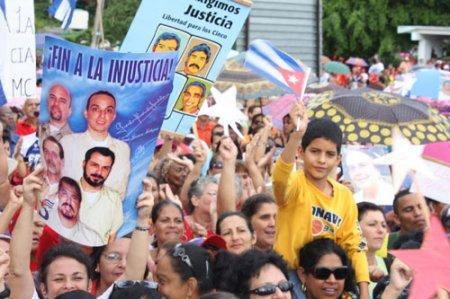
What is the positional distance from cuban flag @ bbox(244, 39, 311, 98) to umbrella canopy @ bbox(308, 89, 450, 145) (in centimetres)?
104

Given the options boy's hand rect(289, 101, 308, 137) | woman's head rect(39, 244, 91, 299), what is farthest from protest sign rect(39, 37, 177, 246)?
boy's hand rect(289, 101, 308, 137)

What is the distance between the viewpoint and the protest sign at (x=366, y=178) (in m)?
9.20

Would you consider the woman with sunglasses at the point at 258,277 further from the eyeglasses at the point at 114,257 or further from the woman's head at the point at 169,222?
the woman's head at the point at 169,222

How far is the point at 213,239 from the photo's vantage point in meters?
6.72

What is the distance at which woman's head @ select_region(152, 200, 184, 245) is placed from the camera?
7445 mm

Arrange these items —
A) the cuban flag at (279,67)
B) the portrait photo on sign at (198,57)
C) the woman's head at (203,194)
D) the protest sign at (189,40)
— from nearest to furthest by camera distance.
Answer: the protest sign at (189,40)
the portrait photo on sign at (198,57)
the cuban flag at (279,67)
the woman's head at (203,194)

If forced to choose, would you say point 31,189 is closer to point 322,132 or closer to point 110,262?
point 110,262

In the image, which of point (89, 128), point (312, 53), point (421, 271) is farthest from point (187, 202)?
point (312, 53)

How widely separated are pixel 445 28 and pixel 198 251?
28.9 m

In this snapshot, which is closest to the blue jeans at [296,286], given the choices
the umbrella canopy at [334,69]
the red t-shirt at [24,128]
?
the red t-shirt at [24,128]

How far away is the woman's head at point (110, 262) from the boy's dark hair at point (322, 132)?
1.07 meters

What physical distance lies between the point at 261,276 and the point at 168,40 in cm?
201

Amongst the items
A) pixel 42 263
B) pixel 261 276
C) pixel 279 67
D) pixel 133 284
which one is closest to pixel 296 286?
pixel 261 276

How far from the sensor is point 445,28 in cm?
3450
